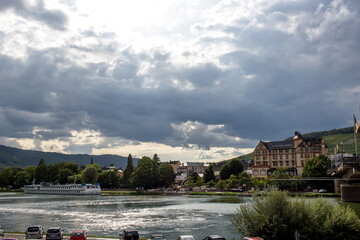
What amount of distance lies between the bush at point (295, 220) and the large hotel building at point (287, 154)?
147430 millimetres

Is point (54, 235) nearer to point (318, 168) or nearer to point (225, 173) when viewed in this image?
point (318, 168)

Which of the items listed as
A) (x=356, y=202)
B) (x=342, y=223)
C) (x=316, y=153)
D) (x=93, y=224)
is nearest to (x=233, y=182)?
(x=316, y=153)

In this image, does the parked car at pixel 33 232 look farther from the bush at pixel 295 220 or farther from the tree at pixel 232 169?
the tree at pixel 232 169

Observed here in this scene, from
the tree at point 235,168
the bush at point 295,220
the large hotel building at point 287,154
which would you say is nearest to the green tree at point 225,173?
the tree at point 235,168

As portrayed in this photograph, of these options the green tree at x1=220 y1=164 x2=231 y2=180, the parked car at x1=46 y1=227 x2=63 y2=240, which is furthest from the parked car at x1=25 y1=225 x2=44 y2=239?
the green tree at x1=220 y1=164 x2=231 y2=180

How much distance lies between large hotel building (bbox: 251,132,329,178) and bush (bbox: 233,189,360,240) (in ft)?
484

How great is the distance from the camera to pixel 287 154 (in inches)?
7141

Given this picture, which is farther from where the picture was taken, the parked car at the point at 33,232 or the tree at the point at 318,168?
Answer: the tree at the point at 318,168

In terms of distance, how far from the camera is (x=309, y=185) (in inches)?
5714

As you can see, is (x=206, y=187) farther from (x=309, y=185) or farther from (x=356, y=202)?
(x=356, y=202)

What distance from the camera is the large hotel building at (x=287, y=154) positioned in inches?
6816

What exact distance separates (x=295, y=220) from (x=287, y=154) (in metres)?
158

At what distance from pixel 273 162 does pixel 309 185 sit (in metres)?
41.4

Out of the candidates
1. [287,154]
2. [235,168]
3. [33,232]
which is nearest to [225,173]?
[235,168]
